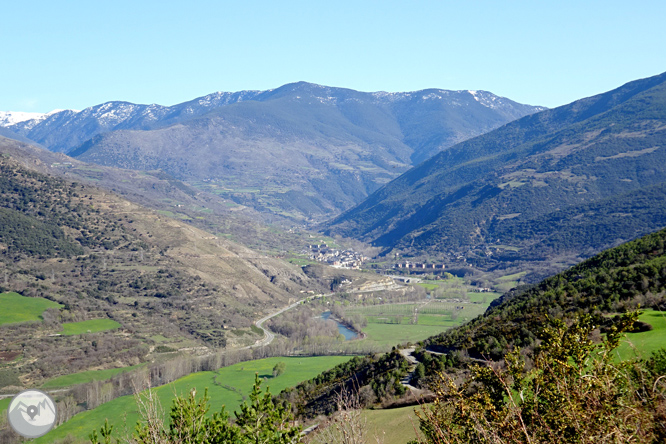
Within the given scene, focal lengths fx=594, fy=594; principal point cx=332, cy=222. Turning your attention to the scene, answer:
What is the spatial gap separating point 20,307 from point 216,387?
33.6m

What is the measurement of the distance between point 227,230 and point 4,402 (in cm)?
13496

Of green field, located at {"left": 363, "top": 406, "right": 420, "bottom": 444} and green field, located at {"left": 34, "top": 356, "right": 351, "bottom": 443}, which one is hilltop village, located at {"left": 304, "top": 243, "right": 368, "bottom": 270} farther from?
green field, located at {"left": 363, "top": 406, "right": 420, "bottom": 444}

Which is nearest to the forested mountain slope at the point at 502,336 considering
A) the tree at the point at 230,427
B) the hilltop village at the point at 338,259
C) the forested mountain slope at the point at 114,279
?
the tree at the point at 230,427

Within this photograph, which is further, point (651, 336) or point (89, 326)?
point (89, 326)

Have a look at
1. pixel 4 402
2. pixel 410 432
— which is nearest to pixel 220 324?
pixel 4 402

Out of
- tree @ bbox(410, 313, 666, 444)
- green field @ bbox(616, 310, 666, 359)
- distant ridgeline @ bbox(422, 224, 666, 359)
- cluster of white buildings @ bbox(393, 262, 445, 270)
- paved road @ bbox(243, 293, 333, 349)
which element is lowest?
cluster of white buildings @ bbox(393, 262, 445, 270)

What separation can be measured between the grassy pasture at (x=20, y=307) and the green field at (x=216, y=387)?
2393cm

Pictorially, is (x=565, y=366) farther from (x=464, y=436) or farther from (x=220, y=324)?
(x=220, y=324)

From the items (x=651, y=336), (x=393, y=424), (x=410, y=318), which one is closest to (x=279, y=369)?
(x=393, y=424)

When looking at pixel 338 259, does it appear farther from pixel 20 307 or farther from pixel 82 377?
pixel 82 377

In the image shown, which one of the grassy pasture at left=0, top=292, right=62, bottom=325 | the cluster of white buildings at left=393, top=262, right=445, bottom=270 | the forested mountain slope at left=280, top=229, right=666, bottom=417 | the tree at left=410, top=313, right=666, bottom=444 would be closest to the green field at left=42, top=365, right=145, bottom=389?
the grassy pasture at left=0, top=292, right=62, bottom=325

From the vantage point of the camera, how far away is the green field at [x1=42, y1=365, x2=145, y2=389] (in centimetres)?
6244

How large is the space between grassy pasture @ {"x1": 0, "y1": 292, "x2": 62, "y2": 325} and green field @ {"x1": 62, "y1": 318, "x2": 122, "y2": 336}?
3830mm

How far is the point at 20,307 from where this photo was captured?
78.8 metres
